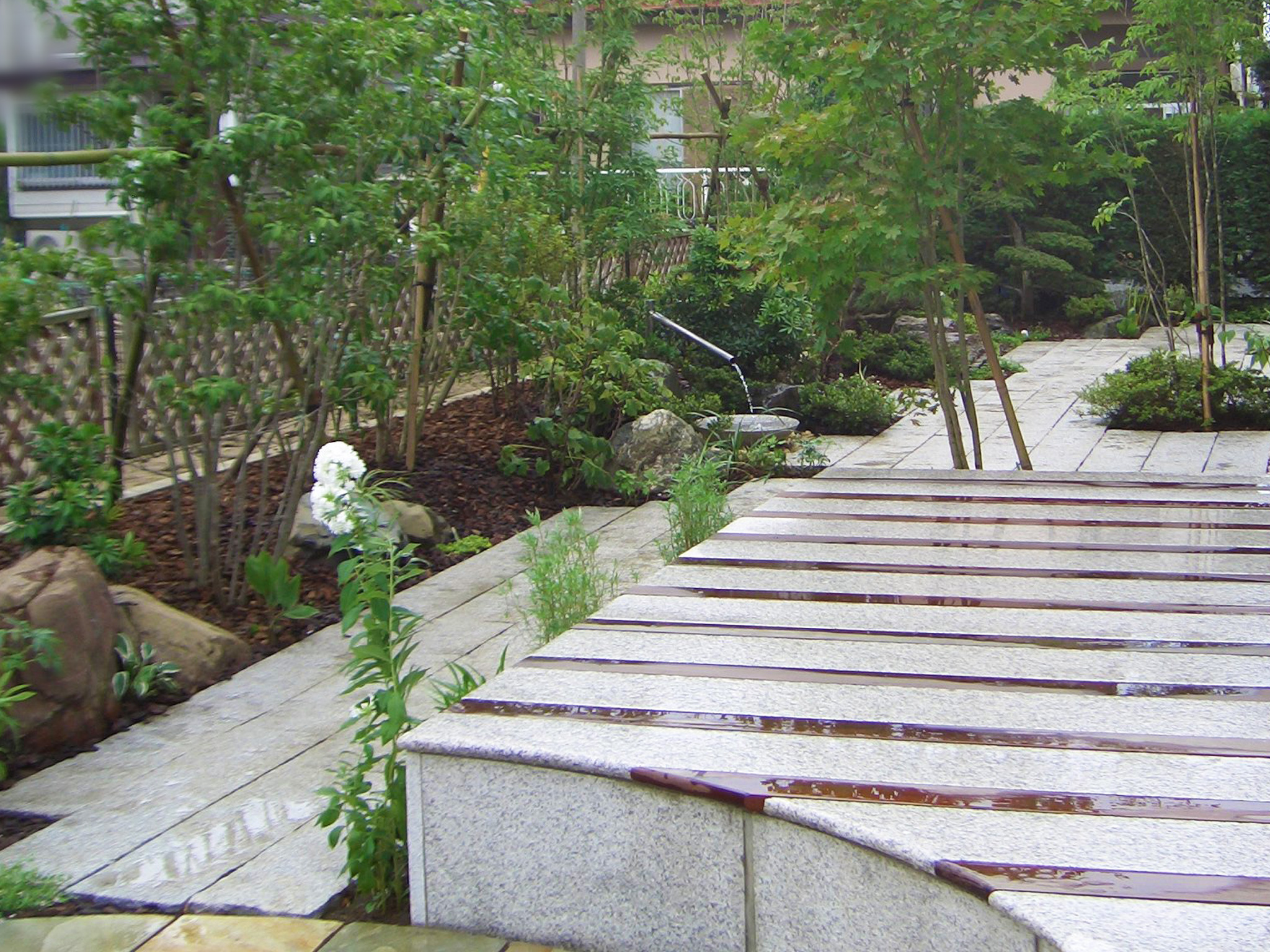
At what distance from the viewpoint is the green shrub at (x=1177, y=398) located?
8.27m

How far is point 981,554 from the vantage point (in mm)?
3924

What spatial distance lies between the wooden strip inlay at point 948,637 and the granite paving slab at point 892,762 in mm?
10

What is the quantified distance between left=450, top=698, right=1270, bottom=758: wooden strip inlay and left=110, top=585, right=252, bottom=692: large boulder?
1813 mm

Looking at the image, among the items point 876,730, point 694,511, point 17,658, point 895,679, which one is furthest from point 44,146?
point 694,511

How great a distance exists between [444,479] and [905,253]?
9.06 ft

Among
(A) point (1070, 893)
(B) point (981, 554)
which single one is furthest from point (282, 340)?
(A) point (1070, 893)

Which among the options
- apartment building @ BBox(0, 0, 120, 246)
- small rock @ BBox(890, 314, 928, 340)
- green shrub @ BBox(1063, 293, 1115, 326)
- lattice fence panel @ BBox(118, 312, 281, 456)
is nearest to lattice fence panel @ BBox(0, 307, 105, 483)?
lattice fence panel @ BBox(118, 312, 281, 456)

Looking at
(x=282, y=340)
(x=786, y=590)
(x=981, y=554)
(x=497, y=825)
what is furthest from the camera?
(x=282, y=340)

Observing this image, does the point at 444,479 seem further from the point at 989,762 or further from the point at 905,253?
the point at 989,762

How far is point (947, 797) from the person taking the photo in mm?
2199

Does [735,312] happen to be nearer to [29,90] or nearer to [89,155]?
[89,155]

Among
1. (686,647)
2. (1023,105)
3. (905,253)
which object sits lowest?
(686,647)

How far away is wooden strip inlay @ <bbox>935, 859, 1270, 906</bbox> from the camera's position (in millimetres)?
1852

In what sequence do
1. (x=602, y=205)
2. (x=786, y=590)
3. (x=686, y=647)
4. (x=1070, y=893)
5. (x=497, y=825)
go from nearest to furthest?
(x=1070, y=893)
(x=497, y=825)
(x=686, y=647)
(x=786, y=590)
(x=602, y=205)
